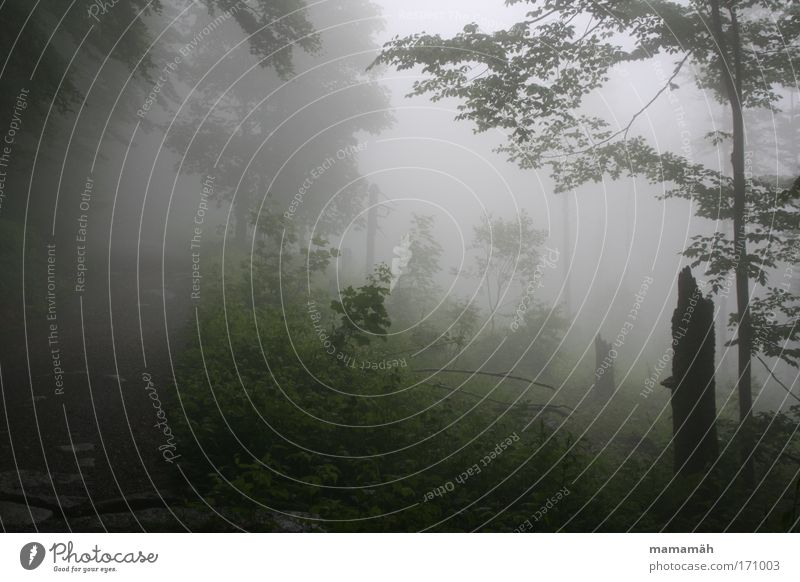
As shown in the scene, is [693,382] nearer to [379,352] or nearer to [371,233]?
[379,352]

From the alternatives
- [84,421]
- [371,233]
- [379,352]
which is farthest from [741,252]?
[371,233]

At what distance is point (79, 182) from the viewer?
642 inches

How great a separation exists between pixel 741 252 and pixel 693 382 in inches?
87.9

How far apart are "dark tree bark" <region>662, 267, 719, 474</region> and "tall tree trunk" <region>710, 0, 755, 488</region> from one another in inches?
32.1

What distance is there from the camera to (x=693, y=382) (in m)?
7.53

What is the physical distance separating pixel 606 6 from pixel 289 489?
8950mm

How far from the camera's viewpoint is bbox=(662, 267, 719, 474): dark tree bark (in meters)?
7.49

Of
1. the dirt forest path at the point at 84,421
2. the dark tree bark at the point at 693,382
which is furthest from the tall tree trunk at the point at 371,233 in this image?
the dark tree bark at the point at 693,382

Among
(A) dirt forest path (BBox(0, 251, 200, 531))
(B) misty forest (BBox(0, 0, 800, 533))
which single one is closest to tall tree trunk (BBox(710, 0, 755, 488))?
(B) misty forest (BBox(0, 0, 800, 533))

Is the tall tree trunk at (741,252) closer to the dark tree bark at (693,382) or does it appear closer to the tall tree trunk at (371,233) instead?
the dark tree bark at (693,382)

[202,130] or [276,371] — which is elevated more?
[202,130]

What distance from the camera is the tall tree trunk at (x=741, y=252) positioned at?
26.3 feet

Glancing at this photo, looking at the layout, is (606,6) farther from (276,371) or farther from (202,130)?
(202,130)
